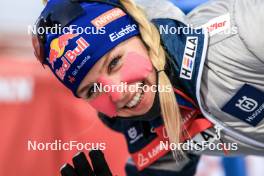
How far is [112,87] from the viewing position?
0.72 m

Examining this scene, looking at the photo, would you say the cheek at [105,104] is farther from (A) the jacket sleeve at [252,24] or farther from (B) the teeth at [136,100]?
(A) the jacket sleeve at [252,24]

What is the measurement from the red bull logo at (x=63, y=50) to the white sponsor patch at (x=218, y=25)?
0.49 ft

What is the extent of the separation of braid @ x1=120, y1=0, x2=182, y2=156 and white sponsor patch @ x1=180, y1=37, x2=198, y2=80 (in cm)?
2

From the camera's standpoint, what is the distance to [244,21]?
71 cm

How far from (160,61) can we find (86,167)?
0.49ft

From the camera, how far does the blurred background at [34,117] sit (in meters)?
0.99

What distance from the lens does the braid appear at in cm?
72

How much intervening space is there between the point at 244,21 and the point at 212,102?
0.34ft

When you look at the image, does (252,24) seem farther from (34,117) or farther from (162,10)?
(34,117)

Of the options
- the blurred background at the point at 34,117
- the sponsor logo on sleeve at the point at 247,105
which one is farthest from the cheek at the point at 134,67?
the blurred background at the point at 34,117

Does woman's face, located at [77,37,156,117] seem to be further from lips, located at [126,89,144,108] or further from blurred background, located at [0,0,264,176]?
blurred background, located at [0,0,264,176]

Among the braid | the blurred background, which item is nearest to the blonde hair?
the braid

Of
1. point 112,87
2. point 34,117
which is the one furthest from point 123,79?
point 34,117

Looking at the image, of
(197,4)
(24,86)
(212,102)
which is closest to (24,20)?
(24,86)
